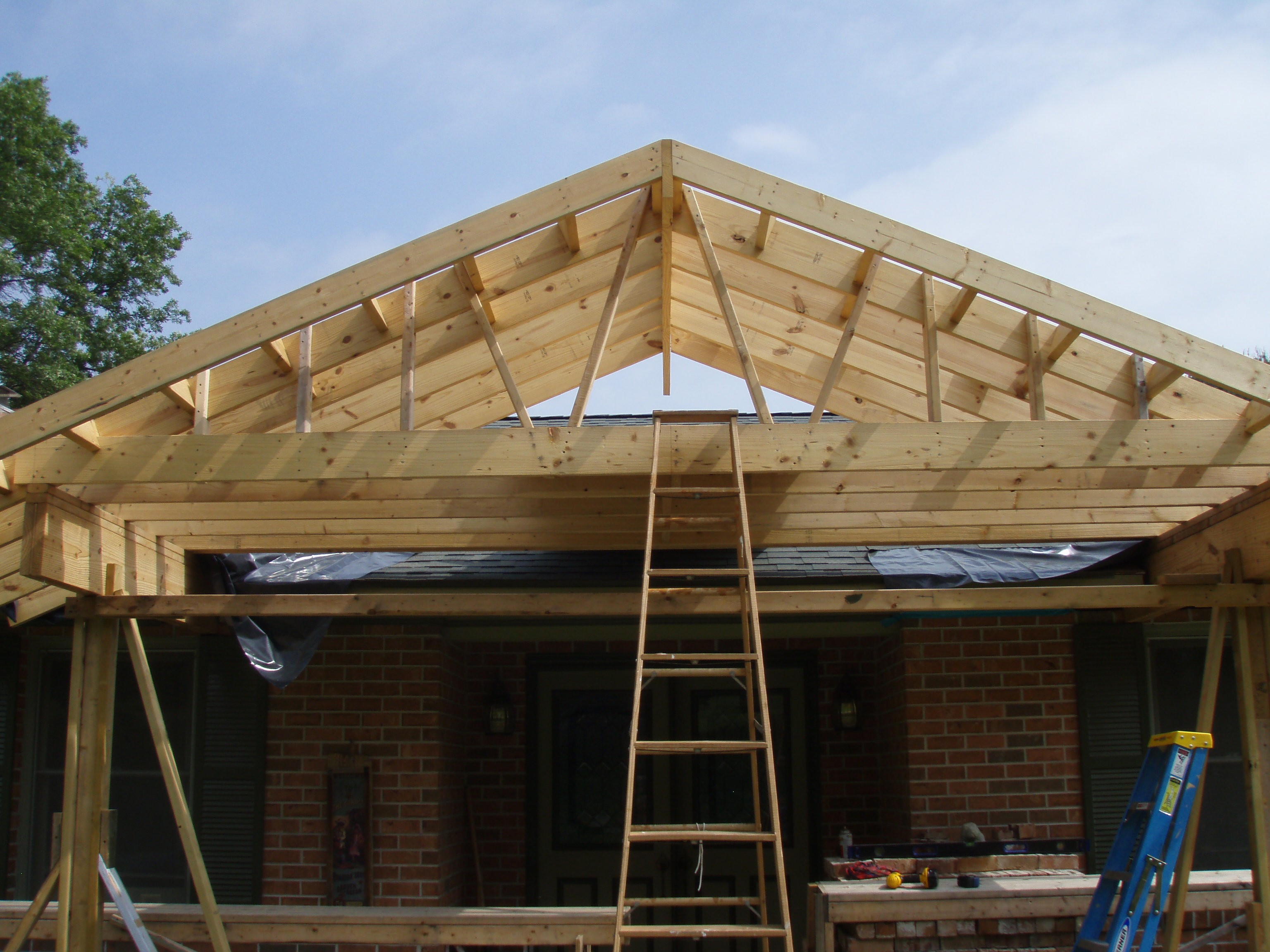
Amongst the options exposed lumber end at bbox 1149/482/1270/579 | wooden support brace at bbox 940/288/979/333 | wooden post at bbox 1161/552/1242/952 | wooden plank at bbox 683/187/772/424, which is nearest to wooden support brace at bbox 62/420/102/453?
wooden plank at bbox 683/187/772/424

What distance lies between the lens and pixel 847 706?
8156 millimetres

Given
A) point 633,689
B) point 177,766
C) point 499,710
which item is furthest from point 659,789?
point 177,766

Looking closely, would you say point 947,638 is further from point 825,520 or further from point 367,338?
point 367,338

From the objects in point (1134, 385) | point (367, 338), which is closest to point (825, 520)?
point (1134, 385)

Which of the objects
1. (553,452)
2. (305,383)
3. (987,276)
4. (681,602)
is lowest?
(681,602)

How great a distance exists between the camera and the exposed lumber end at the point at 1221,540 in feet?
17.9

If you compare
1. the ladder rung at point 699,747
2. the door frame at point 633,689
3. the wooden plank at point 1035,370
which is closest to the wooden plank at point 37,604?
the door frame at point 633,689

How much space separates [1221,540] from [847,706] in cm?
309

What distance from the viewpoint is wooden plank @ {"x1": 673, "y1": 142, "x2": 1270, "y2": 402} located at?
480cm

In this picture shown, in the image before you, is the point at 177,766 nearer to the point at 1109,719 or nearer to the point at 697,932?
the point at 697,932

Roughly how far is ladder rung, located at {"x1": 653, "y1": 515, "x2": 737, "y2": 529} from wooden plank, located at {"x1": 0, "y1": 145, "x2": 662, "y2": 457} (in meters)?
1.65

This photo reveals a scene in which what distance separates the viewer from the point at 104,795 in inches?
221

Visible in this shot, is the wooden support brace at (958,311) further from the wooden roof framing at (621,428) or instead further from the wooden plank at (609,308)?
the wooden plank at (609,308)

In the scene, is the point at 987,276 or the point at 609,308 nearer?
the point at 987,276
